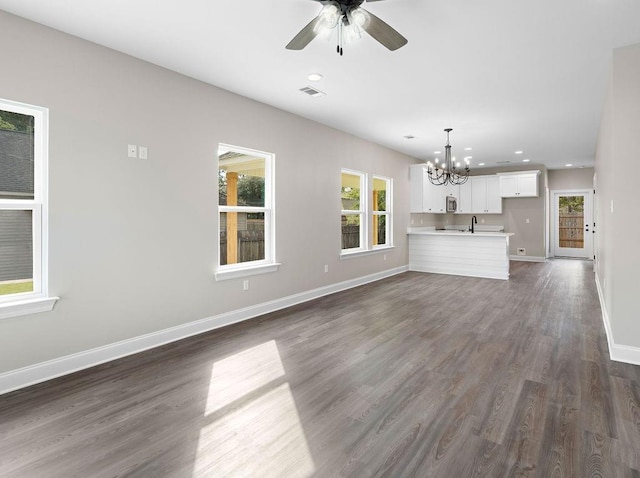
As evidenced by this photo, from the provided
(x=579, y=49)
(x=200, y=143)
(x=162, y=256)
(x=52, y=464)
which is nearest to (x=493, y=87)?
(x=579, y=49)

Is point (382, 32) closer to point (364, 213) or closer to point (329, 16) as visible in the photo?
point (329, 16)

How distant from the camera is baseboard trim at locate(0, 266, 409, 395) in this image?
2646 millimetres

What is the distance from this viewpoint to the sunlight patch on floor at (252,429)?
178cm

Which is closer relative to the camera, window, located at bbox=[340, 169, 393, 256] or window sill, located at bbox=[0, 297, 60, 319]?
window sill, located at bbox=[0, 297, 60, 319]

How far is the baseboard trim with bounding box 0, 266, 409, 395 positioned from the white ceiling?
2.63 meters

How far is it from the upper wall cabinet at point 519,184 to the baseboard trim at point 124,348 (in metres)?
7.49

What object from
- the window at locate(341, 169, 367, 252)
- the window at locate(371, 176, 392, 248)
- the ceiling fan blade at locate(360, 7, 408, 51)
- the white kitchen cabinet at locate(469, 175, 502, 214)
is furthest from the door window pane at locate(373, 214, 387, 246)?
the ceiling fan blade at locate(360, 7, 408, 51)

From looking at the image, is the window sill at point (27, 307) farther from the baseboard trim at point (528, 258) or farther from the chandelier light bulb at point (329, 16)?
the baseboard trim at point (528, 258)

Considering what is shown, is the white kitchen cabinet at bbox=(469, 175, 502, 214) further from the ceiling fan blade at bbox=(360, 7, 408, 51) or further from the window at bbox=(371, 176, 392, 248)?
the ceiling fan blade at bbox=(360, 7, 408, 51)

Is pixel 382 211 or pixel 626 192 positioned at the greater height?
pixel 382 211

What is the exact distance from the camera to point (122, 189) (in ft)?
10.5

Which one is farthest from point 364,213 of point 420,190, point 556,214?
point 556,214

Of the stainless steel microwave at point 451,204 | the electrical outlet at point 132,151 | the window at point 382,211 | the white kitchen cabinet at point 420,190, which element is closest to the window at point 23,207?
the electrical outlet at point 132,151

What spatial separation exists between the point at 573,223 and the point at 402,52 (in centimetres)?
1026
